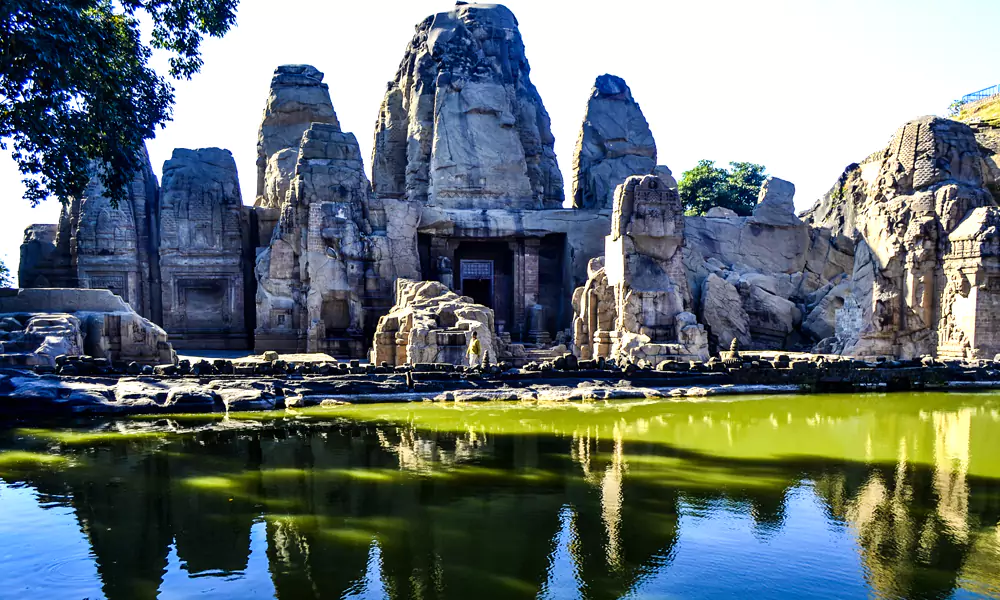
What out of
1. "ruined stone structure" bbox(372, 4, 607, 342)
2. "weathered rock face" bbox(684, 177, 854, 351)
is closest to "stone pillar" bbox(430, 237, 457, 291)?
"ruined stone structure" bbox(372, 4, 607, 342)

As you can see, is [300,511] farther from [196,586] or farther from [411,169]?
[411,169]

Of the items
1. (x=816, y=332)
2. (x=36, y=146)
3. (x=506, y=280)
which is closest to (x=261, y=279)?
(x=506, y=280)

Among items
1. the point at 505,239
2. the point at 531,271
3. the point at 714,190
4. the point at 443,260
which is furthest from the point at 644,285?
the point at 714,190

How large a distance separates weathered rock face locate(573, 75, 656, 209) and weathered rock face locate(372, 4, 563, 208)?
1507mm

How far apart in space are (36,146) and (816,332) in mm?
18921

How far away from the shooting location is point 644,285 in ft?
53.4

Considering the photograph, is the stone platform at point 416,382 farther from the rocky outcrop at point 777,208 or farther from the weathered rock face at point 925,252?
the rocky outcrop at point 777,208

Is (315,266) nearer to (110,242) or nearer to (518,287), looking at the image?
(110,242)

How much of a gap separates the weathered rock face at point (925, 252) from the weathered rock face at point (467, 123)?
12.3 metres

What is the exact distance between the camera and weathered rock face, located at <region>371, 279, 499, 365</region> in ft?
48.9

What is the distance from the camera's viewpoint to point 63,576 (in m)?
4.50

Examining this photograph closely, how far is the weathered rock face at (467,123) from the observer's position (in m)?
25.8

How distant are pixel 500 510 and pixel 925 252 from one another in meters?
12.9

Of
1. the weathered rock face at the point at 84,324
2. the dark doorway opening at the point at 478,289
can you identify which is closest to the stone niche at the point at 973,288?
the dark doorway opening at the point at 478,289
